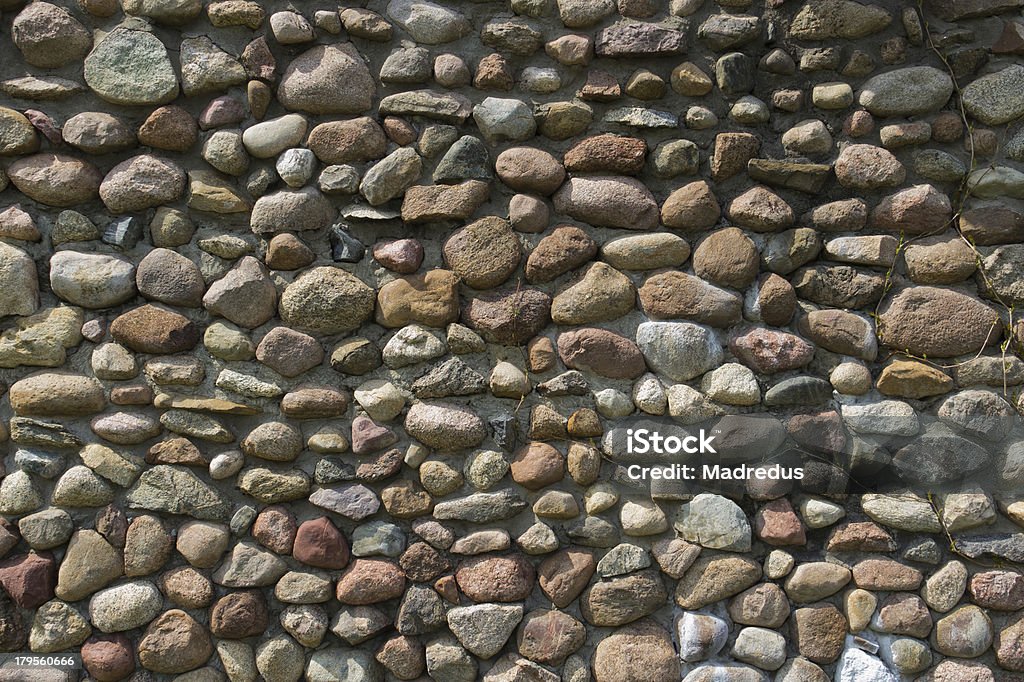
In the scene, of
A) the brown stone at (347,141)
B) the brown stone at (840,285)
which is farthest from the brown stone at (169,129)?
the brown stone at (840,285)

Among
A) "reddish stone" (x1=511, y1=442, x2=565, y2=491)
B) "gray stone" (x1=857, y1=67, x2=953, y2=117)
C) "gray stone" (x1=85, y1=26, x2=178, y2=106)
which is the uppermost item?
"gray stone" (x1=857, y1=67, x2=953, y2=117)

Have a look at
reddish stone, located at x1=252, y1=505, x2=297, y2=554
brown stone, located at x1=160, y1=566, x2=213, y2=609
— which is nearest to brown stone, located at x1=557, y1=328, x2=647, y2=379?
reddish stone, located at x1=252, y1=505, x2=297, y2=554

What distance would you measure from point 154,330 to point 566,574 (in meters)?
1.36

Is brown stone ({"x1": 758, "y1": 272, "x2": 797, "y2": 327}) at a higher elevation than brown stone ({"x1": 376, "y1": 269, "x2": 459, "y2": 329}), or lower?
higher

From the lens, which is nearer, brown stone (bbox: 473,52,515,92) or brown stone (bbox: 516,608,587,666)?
brown stone (bbox: 516,608,587,666)

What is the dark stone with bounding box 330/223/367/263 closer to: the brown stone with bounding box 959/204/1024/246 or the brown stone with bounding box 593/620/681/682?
the brown stone with bounding box 593/620/681/682

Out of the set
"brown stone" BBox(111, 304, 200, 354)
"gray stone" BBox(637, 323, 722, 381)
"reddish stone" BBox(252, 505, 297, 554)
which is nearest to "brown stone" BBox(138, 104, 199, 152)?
"brown stone" BBox(111, 304, 200, 354)

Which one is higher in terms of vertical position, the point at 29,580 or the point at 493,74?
the point at 493,74

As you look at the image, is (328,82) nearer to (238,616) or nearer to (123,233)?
(123,233)

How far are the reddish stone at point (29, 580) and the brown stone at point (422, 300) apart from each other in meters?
1.18

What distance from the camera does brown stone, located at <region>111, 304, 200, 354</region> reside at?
2.14m

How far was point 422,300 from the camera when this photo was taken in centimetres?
214

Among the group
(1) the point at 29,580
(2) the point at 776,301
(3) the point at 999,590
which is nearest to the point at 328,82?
(2) the point at 776,301

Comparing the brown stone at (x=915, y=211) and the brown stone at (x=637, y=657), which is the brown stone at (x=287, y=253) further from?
the brown stone at (x=915, y=211)
